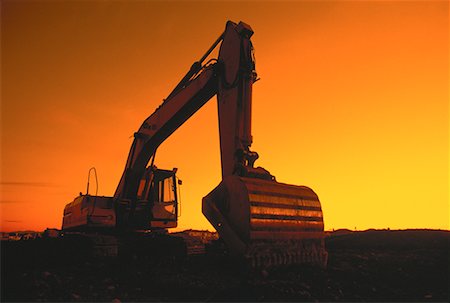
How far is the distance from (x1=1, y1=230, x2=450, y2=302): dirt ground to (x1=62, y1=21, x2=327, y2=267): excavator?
0.55 meters

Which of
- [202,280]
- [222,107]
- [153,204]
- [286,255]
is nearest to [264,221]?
[286,255]

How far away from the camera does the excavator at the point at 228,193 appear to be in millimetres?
6332

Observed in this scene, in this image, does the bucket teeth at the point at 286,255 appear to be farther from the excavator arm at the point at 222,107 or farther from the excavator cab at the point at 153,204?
the excavator cab at the point at 153,204

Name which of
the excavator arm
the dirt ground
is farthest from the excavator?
the dirt ground

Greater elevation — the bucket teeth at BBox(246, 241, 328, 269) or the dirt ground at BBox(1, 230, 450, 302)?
the bucket teeth at BBox(246, 241, 328, 269)

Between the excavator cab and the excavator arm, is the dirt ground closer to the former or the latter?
the excavator cab

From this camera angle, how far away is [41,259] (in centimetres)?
795

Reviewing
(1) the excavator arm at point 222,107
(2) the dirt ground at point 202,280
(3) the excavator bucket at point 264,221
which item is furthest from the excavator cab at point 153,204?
(3) the excavator bucket at point 264,221

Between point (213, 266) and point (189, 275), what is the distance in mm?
847

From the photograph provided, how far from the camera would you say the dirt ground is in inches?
209

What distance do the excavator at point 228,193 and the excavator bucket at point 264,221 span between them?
0.02 m

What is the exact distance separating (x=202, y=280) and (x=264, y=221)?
5.06ft

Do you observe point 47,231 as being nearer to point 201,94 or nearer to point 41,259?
point 41,259

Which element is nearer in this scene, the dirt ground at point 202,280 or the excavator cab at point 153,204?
the dirt ground at point 202,280
